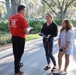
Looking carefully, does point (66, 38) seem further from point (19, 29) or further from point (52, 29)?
point (19, 29)

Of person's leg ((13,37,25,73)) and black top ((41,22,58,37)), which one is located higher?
black top ((41,22,58,37))

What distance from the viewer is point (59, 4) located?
35.9 metres

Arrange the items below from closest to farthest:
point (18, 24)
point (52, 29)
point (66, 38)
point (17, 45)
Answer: point (66, 38) < point (18, 24) < point (17, 45) < point (52, 29)

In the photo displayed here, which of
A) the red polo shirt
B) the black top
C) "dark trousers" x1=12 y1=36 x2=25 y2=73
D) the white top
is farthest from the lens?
the black top

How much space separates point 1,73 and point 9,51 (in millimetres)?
4181

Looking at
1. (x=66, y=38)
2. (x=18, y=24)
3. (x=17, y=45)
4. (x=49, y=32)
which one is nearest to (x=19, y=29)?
(x=18, y=24)

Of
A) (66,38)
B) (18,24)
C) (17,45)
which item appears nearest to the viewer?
(66,38)

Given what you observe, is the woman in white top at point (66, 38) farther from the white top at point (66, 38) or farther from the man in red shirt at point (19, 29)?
the man in red shirt at point (19, 29)

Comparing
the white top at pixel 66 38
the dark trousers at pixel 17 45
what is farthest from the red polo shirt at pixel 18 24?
the white top at pixel 66 38

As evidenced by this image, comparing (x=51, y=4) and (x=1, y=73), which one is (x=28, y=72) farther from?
(x=51, y=4)

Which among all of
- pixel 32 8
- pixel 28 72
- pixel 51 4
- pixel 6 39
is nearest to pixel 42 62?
pixel 28 72

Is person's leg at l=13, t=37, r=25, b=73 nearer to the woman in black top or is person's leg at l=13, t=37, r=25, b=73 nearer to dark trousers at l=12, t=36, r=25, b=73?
dark trousers at l=12, t=36, r=25, b=73

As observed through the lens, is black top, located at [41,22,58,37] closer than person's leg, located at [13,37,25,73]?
No

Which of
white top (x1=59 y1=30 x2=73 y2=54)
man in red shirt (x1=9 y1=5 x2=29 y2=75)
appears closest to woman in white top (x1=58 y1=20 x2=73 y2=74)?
white top (x1=59 y1=30 x2=73 y2=54)
